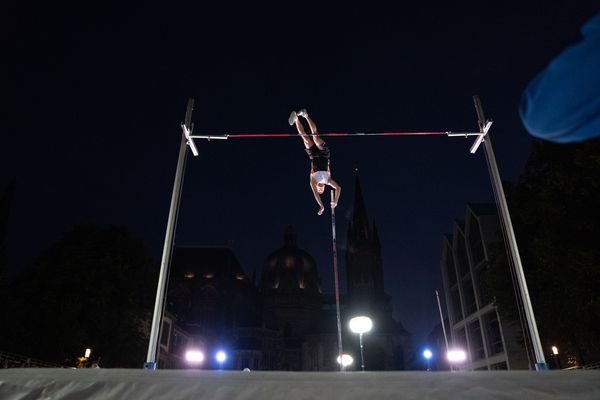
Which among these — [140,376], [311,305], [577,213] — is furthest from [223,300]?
[140,376]

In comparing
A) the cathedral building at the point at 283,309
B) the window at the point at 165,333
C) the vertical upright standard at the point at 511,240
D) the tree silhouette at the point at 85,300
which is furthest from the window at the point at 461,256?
the vertical upright standard at the point at 511,240

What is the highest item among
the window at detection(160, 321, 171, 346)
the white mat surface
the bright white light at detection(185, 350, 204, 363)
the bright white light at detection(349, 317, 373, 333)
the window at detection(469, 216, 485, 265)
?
the window at detection(469, 216, 485, 265)

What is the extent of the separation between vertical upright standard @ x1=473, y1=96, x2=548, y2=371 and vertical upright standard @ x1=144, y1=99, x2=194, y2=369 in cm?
605

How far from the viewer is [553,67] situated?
176 centimetres

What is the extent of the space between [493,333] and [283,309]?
4726cm

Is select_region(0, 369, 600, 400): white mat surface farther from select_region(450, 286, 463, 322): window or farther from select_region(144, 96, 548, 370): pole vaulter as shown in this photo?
select_region(450, 286, 463, 322): window

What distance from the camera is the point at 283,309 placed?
248ft

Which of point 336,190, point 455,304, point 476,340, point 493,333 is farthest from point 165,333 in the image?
A: point 336,190

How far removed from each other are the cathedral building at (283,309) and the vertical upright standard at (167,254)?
54491 millimetres

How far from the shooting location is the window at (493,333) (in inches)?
1266

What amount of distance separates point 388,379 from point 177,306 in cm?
7282

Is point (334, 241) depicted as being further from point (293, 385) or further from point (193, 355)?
point (193, 355)

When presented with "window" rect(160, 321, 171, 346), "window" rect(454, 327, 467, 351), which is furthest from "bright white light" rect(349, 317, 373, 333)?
"window" rect(160, 321, 171, 346)

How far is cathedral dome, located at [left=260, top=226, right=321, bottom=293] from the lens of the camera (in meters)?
77.2
